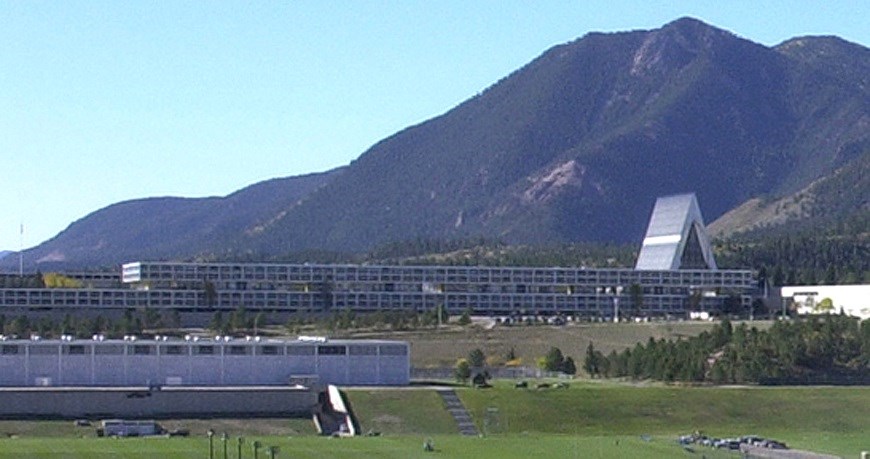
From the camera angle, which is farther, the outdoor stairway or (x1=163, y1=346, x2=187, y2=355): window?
(x1=163, y1=346, x2=187, y2=355): window

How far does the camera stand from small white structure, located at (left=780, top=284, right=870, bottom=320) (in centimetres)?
12662

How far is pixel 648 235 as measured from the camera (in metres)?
162

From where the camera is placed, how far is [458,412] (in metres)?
Result: 79.4

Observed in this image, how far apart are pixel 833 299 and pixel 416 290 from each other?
31.9 m

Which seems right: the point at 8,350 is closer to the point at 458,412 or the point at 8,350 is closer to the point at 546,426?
the point at 458,412

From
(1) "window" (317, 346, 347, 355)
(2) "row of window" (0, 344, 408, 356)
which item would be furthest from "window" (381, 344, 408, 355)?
(1) "window" (317, 346, 347, 355)

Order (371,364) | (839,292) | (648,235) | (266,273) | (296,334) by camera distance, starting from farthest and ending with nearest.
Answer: (648,235), (266,273), (839,292), (296,334), (371,364)

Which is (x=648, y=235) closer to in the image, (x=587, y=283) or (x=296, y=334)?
(x=587, y=283)

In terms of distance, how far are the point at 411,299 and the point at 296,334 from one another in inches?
995

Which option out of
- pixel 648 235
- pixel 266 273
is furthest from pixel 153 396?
pixel 648 235

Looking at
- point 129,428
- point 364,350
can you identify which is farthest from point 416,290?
point 129,428

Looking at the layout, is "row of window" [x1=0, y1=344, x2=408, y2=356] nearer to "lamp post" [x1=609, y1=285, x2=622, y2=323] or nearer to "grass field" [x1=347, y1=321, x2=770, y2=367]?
"grass field" [x1=347, y1=321, x2=770, y2=367]

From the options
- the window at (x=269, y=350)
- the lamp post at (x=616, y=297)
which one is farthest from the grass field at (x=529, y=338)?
the window at (x=269, y=350)

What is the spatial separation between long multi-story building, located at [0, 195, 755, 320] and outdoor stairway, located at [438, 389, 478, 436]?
181ft
